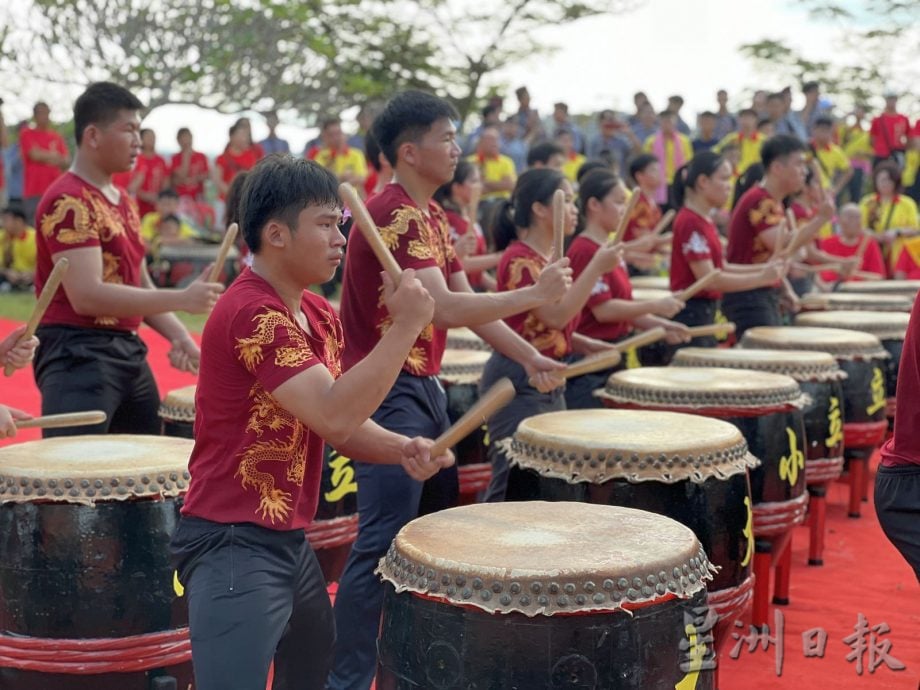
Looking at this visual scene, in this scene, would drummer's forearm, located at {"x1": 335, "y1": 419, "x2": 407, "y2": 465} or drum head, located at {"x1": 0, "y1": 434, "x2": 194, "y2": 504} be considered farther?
drum head, located at {"x1": 0, "y1": 434, "x2": 194, "y2": 504}

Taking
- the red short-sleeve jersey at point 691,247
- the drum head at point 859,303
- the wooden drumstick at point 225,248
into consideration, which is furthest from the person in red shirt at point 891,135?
the wooden drumstick at point 225,248

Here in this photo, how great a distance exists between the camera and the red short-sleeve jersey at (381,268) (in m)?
2.58

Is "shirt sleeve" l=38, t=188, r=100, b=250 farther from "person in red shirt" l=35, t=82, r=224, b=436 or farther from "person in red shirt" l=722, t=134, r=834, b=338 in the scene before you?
"person in red shirt" l=722, t=134, r=834, b=338

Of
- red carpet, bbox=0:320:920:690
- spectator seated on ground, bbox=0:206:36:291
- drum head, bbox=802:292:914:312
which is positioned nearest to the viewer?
red carpet, bbox=0:320:920:690

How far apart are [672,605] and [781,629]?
4.90 feet

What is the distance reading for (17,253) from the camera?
10367mm

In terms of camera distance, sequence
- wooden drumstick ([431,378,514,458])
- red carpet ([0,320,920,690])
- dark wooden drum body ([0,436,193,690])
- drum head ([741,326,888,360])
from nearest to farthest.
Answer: wooden drumstick ([431,378,514,458]), dark wooden drum body ([0,436,193,690]), red carpet ([0,320,920,690]), drum head ([741,326,888,360])

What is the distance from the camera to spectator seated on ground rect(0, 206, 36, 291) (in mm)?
10156

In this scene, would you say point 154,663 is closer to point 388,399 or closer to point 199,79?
point 388,399

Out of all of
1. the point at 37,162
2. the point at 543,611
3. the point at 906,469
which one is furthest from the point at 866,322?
the point at 37,162

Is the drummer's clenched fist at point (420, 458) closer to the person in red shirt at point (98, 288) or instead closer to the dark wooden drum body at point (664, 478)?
the dark wooden drum body at point (664, 478)

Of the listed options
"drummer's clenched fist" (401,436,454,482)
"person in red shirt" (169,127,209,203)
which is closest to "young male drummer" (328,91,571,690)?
"drummer's clenched fist" (401,436,454,482)

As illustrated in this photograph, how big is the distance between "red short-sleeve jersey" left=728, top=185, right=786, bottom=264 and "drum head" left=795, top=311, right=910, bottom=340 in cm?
37

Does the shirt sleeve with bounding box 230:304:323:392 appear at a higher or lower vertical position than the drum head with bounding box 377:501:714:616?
higher
